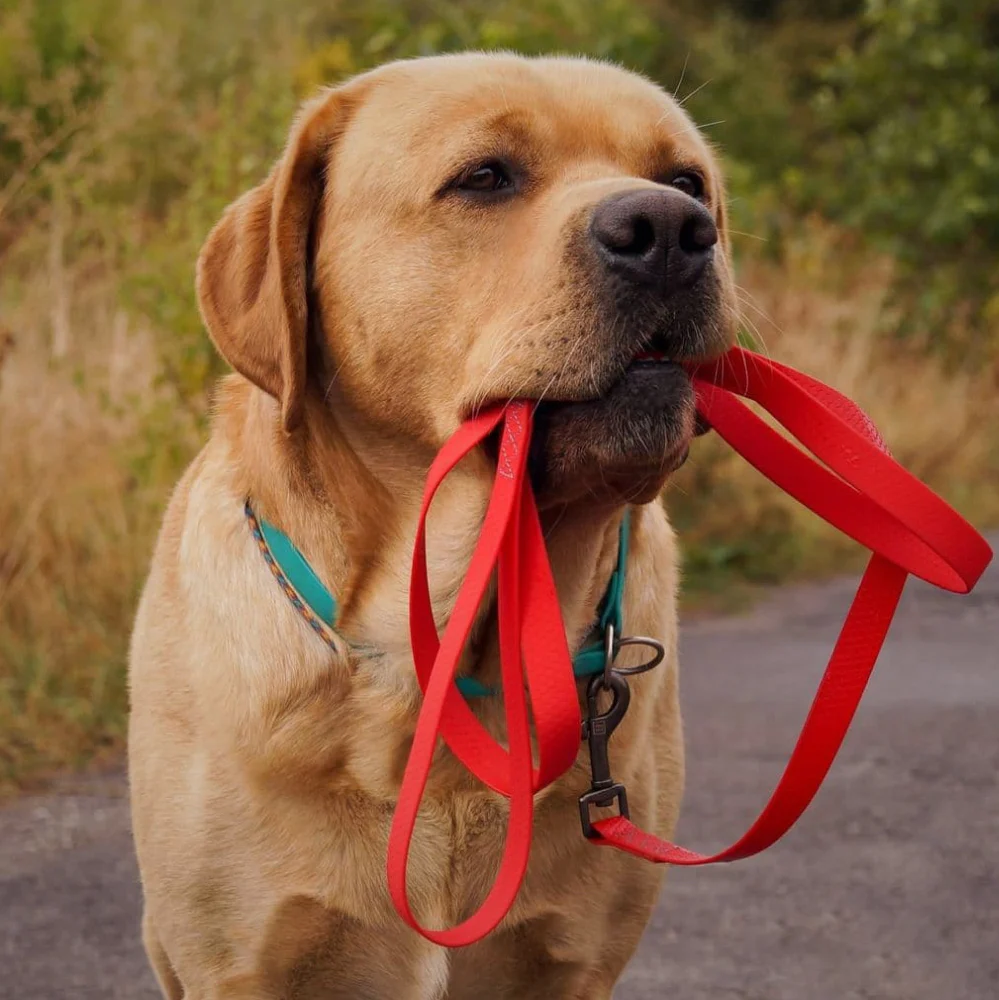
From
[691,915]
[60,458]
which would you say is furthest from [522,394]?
[60,458]

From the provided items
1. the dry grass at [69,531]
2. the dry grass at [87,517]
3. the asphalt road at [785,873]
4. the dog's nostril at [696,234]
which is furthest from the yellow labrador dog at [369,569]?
the dry grass at [69,531]

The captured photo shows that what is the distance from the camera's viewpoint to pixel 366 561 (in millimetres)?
2850

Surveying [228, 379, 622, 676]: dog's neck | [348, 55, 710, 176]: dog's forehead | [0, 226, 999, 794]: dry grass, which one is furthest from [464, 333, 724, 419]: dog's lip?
[0, 226, 999, 794]: dry grass

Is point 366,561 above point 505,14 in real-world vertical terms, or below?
above

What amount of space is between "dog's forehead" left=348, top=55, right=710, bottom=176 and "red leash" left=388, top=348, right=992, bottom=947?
497 millimetres

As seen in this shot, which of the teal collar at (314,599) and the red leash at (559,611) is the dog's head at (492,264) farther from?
the teal collar at (314,599)

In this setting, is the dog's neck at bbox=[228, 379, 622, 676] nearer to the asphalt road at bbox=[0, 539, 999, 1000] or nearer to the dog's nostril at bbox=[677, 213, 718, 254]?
the dog's nostril at bbox=[677, 213, 718, 254]

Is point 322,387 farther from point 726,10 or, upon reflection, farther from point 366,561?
point 726,10

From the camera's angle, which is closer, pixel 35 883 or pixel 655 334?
pixel 655 334

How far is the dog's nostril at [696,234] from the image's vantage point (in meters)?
2.45

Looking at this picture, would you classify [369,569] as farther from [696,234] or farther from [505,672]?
[696,234]

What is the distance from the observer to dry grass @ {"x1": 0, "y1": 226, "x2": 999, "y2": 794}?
5336mm

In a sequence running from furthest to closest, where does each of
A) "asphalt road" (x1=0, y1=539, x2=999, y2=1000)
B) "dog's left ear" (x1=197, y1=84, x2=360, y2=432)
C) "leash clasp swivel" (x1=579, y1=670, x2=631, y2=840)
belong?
"asphalt road" (x1=0, y1=539, x2=999, y2=1000) < "dog's left ear" (x1=197, y1=84, x2=360, y2=432) < "leash clasp swivel" (x1=579, y1=670, x2=631, y2=840)

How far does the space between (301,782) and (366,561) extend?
1.30 feet
